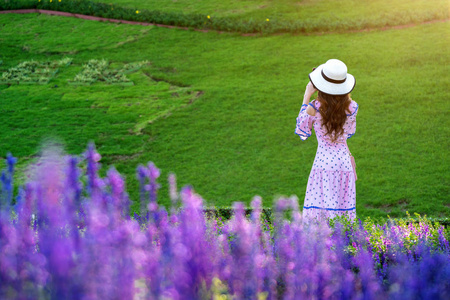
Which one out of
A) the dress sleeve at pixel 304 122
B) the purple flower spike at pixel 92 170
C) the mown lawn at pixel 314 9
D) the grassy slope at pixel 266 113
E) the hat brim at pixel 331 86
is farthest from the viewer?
the mown lawn at pixel 314 9

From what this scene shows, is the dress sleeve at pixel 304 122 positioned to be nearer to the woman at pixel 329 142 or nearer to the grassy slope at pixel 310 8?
the woman at pixel 329 142

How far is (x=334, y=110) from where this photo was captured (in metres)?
4.81

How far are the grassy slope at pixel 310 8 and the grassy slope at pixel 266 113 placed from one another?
1249 millimetres

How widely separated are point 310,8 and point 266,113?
30.7 feet

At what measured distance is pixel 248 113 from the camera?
10.6m

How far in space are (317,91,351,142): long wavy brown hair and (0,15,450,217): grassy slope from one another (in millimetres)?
2406

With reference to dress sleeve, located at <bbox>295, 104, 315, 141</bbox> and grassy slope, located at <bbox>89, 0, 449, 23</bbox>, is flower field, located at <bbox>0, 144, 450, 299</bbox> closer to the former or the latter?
dress sleeve, located at <bbox>295, 104, 315, 141</bbox>

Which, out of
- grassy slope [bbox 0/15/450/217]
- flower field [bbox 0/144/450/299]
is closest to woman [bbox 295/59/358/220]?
grassy slope [bbox 0/15/450/217]

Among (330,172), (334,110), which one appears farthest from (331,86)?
(330,172)

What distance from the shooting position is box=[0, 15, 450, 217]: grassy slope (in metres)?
7.84

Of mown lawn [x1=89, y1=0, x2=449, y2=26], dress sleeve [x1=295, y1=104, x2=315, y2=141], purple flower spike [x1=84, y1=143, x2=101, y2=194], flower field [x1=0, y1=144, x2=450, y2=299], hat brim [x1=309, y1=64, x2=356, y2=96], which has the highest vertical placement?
mown lawn [x1=89, y1=0, x2=449, y2=26]

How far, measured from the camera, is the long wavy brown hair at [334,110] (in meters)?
4.80

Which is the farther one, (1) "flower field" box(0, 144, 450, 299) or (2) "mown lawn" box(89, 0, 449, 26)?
(2) "mown lawn" box(89, 0, 449, 26)

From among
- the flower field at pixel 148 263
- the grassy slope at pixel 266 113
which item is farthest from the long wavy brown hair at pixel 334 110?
the grassy slope at pixel 266 113
